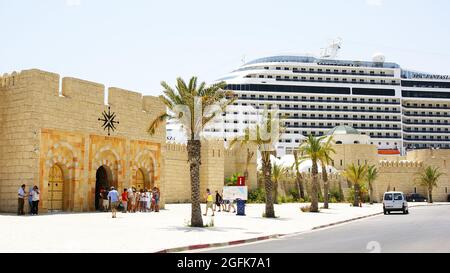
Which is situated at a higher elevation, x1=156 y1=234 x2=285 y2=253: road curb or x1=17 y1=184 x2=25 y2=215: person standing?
x1=17 y1=184 x2=25 y2=215: person standing

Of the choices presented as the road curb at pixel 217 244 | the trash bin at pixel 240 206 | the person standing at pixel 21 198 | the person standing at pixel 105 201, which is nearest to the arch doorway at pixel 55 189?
the person standing at pixel 105 201

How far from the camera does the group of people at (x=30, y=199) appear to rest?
74.9 ft

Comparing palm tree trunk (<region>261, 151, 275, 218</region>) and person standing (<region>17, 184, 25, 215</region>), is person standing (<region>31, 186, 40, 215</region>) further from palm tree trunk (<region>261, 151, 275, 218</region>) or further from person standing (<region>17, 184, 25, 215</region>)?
palm tree trunk (<region>261, 151, 275, 218</region>)

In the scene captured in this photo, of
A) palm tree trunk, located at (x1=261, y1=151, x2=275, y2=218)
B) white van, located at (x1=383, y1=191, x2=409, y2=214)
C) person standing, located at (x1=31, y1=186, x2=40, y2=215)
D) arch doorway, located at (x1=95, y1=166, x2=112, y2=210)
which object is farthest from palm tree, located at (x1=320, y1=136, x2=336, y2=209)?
person standing, located at (x1=31, y1=186, x2=40, y2=215)

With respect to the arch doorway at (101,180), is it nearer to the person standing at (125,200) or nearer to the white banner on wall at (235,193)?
the person standing at (125,200)

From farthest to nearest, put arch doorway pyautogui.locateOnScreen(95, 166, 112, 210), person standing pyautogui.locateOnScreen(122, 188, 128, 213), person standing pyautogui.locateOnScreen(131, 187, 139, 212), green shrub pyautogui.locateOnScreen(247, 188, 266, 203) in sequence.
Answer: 1. green shrub pyautogui.locateOnScreen(247, 188, 266, 203)
2. arch doorway pyautogui.locateOnScreen(95, 166, 112, 210)
3. person standing pyautogui.locateOnScreen(131, 187, 139, 212)
4. person standing pyautogui.locateOnScreen(122, 188, 128, 213)

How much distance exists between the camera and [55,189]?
85.9 feet

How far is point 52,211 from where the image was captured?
84.6ft

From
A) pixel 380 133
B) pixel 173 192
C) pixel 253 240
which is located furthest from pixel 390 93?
pixel 253 240

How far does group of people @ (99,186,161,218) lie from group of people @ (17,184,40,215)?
423 cm

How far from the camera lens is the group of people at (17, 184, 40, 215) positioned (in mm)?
22828

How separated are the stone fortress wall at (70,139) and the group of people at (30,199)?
66 cm

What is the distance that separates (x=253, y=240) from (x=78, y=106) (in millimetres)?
14510

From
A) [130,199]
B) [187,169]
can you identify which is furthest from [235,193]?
[187,169]
